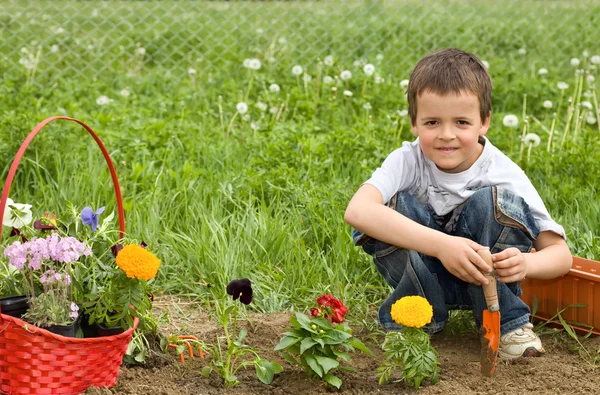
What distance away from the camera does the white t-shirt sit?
2.71 metres

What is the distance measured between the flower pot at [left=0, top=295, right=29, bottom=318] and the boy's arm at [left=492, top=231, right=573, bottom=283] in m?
1.29

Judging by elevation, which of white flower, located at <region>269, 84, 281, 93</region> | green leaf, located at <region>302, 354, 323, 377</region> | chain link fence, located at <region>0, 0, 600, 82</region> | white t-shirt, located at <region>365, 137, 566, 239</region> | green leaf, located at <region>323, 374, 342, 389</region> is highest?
chain link fence, located at <region>0, 0, 600, 82</region>

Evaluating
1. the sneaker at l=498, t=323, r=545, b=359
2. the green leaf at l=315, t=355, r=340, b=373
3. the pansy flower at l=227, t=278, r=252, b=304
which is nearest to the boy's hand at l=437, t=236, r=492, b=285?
the sneaker at l=498, t=323, r=545, b=359

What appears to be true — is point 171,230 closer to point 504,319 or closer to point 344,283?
point 344,283

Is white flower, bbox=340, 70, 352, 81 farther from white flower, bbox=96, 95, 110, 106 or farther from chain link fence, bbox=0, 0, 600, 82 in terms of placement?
white flower, bbox=96, 95, 110, 106

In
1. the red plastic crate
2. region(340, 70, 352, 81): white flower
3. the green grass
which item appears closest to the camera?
the red plastic crate

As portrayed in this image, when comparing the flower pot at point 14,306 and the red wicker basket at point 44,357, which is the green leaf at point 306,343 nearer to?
the red wicker basket at point 44,357

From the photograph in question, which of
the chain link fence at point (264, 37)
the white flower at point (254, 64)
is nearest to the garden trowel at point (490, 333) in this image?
the white flower at point (254, 64)

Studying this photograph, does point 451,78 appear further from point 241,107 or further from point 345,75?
point 345,75

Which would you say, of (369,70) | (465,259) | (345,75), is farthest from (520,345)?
(369,70)

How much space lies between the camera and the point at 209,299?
3111 millimetres

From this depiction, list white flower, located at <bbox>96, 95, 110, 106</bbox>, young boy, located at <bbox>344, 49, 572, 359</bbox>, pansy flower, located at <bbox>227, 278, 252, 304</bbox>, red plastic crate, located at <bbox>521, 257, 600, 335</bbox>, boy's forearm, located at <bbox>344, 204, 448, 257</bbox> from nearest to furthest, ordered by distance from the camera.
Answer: pansy flower, located at <bbox>227, 278, 252, 304</bbox>
boy's forearm, located at <bbox>344, 204, 448, 257</bbox>
young boy, located at <bbox>344, 49, 572, 359</bbox>
red plastic crate, located at <bbox>521, 257, 600, 335</bbox>
white flower, located at <bbox>96, 95, 110, 106</bbox>

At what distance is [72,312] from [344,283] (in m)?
1.24

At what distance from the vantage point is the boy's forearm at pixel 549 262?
2.59 m
